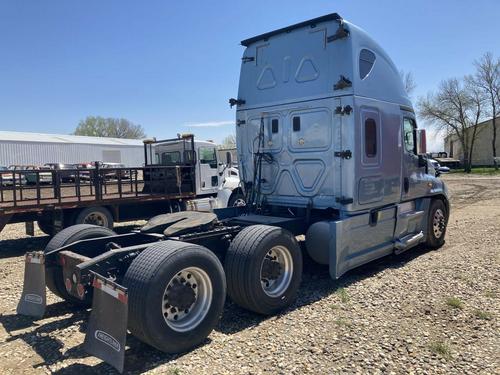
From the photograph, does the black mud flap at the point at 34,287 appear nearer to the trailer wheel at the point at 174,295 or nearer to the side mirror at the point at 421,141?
the trailer wheel at the point at 174,295

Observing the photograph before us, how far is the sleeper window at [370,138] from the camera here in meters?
6.15

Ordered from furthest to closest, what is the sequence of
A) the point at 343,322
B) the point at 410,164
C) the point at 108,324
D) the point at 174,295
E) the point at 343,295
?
1. the point at 410,164
2. the point at 343,295
3. the point at 343,322
4. the point at 174,295
5. the point at 108,324

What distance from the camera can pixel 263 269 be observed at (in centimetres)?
488

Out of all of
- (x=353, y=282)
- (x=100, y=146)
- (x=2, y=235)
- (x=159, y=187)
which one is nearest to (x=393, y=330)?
(x=353, y=282)

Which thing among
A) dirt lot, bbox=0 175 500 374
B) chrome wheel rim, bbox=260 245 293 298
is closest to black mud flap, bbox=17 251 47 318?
dirt lot, bbox=0 175 500 374

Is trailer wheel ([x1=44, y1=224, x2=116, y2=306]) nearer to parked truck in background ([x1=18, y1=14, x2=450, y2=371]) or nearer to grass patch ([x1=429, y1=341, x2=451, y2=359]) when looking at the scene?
parked truck in background ([x1=18, y1=14, x2=450, y2=371])

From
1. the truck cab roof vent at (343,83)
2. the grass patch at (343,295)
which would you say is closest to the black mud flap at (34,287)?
the grass patch at (343,295)

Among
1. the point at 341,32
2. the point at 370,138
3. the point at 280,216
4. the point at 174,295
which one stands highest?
the point at 341,32

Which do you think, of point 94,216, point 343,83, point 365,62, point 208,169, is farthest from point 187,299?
point 208,169

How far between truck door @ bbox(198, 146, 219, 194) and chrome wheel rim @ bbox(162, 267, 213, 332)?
8.10 meters

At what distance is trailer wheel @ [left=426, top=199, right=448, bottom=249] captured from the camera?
794cm

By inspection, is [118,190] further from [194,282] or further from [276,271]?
[194,282]

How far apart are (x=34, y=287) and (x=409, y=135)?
6171 millimetres

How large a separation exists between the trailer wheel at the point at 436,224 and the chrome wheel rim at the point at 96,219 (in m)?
6.99
